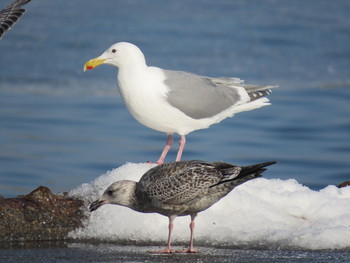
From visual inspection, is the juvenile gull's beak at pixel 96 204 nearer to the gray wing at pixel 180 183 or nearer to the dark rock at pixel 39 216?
the gray wing at pixel 180 183

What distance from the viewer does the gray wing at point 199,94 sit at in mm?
7844

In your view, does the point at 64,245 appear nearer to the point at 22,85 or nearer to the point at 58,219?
the point at 58,219

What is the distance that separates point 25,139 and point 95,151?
1018 mm

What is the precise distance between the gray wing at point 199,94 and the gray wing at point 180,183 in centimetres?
173

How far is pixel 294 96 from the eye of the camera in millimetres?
13539

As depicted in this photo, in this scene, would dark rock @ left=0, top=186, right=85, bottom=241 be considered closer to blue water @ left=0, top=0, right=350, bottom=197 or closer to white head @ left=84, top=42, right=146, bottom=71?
white head @ left=84, top=42, right=146, bottom=71

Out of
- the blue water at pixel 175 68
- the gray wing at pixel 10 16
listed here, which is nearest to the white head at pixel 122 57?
the gray wing at pixel 10 16

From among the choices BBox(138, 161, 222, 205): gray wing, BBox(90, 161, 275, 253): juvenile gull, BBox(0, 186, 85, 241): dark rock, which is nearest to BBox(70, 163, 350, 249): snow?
BBox(0, 186, 85, 241): dark rock

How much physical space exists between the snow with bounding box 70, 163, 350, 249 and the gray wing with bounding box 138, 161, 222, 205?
521 millimetres

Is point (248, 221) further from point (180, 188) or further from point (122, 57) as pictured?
point (122, 57)

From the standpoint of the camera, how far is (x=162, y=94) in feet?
25.2

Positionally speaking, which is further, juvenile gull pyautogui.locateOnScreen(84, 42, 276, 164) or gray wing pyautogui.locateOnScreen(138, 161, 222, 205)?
juvenile gull pyautogui.locateOnScreen(84, 42, 276, 164)

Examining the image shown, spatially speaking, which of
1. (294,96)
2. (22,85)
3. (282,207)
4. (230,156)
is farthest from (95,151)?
(282,207)

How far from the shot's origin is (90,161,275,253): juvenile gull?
5.96 m
